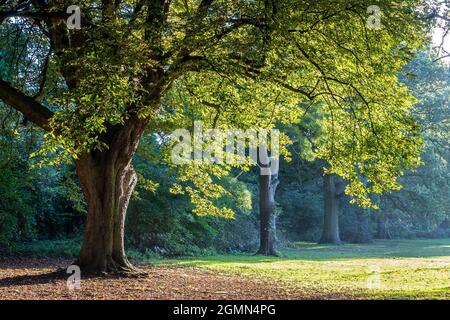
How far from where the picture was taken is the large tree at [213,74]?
10711mm

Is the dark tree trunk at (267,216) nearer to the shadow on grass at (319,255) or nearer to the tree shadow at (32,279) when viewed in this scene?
the shadow on grass at (319,255)

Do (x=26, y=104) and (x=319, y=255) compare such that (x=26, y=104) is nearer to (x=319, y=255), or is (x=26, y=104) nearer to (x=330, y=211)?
(x=319, y=255)

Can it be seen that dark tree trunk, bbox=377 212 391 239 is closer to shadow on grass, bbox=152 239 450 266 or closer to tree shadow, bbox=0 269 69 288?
shadow on grass, bbox=152 239 450 266

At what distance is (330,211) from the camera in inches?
1487

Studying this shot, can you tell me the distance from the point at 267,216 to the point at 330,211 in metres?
12.1

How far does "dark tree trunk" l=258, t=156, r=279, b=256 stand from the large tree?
38.7 feet

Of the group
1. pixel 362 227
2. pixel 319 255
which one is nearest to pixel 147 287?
pixel 319 255

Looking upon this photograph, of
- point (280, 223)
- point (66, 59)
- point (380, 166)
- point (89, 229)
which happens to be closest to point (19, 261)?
point (89, 229)

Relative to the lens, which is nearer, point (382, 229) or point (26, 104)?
point (26, 104)

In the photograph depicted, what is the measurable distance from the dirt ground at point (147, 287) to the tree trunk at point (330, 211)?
2333 cm

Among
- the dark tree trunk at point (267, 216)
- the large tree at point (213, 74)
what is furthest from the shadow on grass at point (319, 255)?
the large tree at point (213, 74)

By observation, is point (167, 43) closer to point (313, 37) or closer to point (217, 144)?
point (313, 37)
